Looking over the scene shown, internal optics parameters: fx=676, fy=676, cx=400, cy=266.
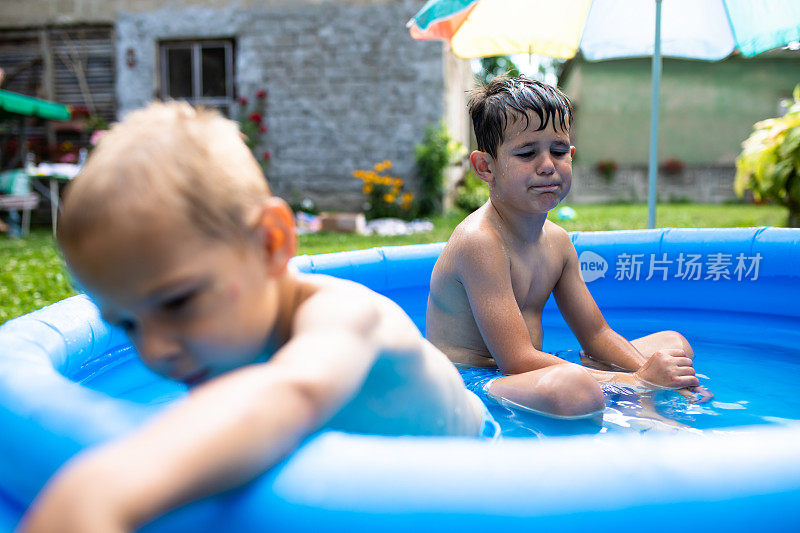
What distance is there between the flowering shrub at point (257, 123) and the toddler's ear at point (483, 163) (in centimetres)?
781

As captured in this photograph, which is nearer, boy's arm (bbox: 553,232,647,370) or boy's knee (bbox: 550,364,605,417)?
boy's knee (bbox: 550,364,605,417)

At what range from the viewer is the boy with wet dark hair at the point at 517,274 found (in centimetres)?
209

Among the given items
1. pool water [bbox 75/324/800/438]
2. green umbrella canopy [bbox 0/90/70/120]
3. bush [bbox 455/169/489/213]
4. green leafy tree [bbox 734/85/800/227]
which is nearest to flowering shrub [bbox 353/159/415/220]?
bush [bbox 455/169/489/213]

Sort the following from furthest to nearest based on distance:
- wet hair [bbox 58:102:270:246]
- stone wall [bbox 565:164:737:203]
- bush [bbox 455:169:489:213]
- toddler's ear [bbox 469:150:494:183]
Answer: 1. stone wall [bbox 565:164:737:203]
2. bush [bbox 455:169:489:213]
3. toddler's ear [bbox 469:150:494:183]
4. wet hair [bbox 58:102:270:246]

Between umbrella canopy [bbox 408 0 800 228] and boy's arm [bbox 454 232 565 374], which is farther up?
umbrella canopy [bbox 408 0 800 228]

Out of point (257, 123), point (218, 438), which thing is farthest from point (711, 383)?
point (257, 123)

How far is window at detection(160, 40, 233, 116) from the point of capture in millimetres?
9898

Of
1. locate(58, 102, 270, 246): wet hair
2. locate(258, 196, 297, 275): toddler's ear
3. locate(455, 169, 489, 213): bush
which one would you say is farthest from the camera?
locate(455, 169, 489, 213): bush

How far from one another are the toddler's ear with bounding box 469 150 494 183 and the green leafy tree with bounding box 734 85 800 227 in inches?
195

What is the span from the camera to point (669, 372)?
82.3 inches

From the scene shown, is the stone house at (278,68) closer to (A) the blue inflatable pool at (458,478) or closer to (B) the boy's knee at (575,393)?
(B) the boy's knee at (575,393)

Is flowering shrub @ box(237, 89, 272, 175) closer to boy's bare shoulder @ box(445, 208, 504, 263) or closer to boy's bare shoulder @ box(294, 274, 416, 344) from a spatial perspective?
boy's bare shoulder @ box(445, 208, 504, 263)

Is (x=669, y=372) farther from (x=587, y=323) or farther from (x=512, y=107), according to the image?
(x=512, y=107)

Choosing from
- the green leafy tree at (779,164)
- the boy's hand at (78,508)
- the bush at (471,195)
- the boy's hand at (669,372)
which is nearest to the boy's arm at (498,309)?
the boy's hand at (669,372)
